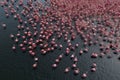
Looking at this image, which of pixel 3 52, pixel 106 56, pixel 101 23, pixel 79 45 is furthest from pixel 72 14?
pixel 3 52

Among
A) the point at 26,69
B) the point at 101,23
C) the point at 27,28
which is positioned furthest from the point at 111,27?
the point at 26,69

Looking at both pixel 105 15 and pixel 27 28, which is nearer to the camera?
pixel 27 28

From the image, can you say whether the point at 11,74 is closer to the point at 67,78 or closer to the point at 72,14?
the point at 67,78

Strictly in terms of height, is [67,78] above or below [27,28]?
below

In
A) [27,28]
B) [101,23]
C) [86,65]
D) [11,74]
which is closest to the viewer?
[11,74]

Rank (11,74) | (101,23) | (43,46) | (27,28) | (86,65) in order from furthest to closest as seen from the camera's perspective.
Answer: (101,23) → (27,28) → (43,46) → (86,65) → (11,74)

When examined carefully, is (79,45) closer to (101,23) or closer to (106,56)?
(106,56)
